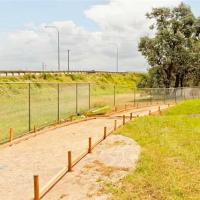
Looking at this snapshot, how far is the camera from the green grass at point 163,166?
10.0 m

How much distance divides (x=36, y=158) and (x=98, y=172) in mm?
2926

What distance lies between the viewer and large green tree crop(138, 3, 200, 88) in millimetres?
62656

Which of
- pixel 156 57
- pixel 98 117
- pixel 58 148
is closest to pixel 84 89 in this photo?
pixel 98 117

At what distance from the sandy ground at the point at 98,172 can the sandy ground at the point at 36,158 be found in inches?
22.7

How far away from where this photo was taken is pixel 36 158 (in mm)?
14273

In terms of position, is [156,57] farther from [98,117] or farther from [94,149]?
[94,149]

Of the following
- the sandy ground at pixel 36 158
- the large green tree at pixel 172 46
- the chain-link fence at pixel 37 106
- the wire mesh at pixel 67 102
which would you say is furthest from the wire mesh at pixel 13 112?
the large green tree at pixel 172 46

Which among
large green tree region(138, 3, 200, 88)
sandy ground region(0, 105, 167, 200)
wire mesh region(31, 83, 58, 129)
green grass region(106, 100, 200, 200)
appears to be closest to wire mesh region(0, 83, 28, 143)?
wire mesh region(31, 83, 58, 129)

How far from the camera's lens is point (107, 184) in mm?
10711

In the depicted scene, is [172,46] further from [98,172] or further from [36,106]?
[98,172]

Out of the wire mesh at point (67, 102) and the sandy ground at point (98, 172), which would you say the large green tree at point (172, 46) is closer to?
the wire mesh at point (67, 102)

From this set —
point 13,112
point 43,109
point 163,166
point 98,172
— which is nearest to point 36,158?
point 98,172

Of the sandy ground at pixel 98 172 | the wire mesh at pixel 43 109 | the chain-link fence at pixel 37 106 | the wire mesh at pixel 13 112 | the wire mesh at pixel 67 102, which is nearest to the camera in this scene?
the sandy ground at pixel 98 172

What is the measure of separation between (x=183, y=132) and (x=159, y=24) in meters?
46.8
